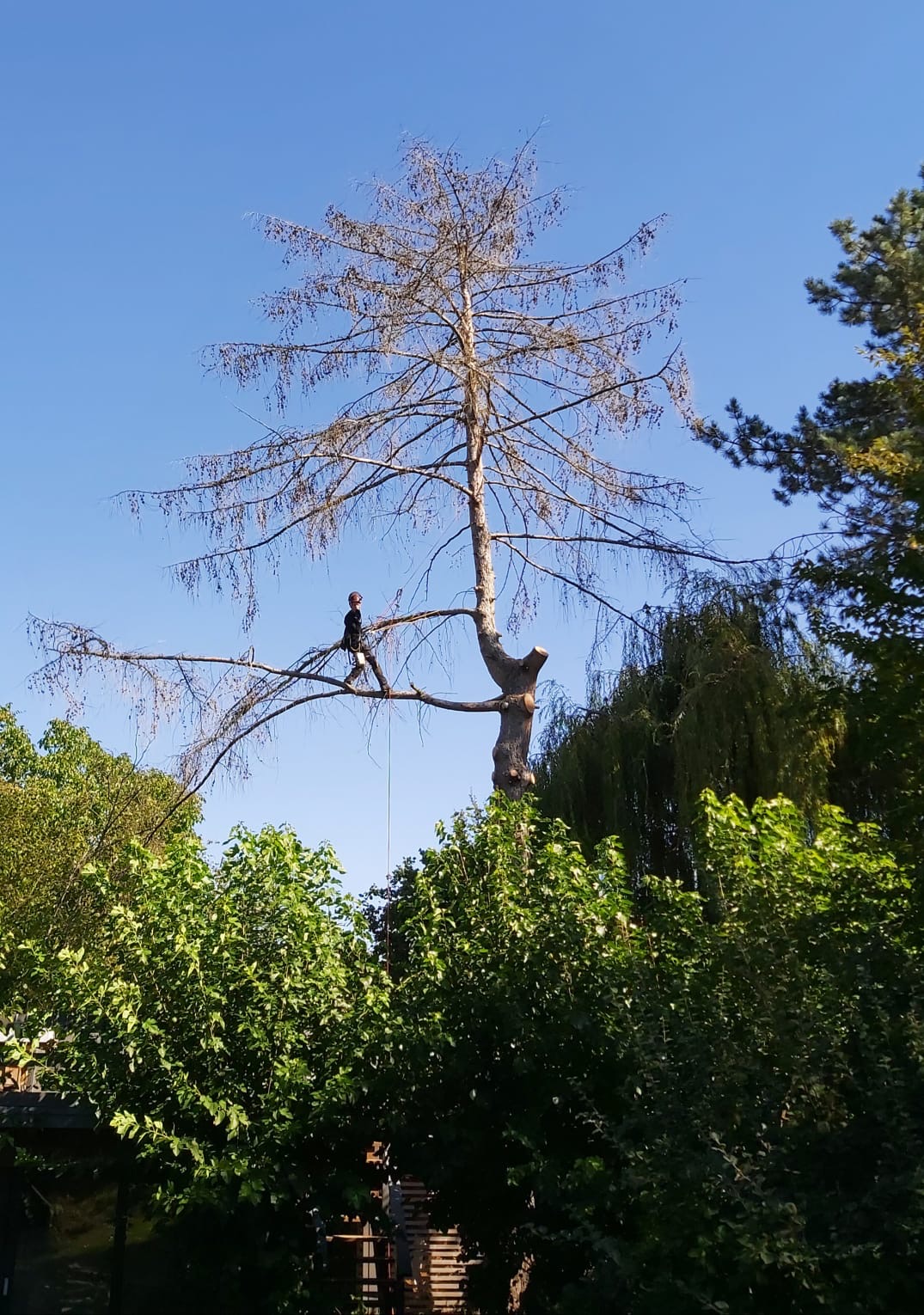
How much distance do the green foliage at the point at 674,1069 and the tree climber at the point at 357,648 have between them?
5.16ft

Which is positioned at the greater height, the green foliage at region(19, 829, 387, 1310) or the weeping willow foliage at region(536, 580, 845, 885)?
the weeping willow foliage at region(536, 580, 845, 885)

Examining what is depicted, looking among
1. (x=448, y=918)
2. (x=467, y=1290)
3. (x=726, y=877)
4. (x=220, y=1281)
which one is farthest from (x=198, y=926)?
(x=726, y=877)

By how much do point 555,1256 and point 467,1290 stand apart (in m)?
0.76

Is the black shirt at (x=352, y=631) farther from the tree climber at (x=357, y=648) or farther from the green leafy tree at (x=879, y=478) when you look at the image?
the green leafy tree at (x=879, y=478)

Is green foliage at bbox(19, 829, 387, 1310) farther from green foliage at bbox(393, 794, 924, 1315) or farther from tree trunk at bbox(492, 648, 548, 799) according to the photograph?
tree trunk at bbox(492, 648, 548, 799)

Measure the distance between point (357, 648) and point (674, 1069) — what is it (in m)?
4.26

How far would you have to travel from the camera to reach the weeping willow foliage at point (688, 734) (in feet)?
39.4

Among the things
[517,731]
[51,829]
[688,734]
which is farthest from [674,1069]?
[51,829]

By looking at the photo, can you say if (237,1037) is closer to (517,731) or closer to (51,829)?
(517,731)

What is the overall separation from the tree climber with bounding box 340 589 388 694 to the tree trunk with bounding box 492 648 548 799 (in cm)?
100

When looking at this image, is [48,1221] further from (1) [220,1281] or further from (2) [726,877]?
(2) [726,877]

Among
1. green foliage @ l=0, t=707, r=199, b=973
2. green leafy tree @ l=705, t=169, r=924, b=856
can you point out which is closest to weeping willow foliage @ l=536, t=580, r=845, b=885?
green leafy tree @ l=705, t=169, r=924, b=856

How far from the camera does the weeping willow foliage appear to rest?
Answer: 12.0 meters

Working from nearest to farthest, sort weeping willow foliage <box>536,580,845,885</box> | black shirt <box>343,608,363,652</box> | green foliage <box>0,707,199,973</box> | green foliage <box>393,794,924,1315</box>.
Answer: green foliage <box>393,794,924,1315</box>
black shirt <box>343,608,363,652</box>
weeping willow foliage <box>536,580,845,885</box>
green foliage <box>0,707,199,973</box>
